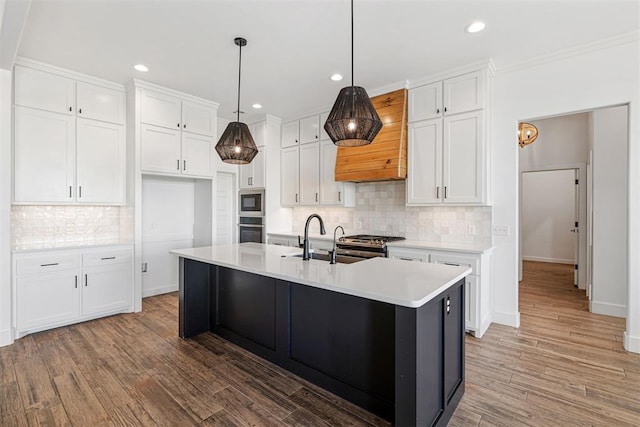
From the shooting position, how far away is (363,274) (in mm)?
2010

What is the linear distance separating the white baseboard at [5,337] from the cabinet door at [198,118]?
9.59 feet

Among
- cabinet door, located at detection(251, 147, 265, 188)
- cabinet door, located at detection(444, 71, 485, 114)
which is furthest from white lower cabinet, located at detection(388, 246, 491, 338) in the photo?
cabinet door, located at detection(251, 147, 265, 188)

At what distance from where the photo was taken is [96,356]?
2771mm

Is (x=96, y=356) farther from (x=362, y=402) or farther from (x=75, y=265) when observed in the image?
(x=362, y=402)

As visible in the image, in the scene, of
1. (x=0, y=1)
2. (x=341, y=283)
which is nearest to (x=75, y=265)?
(x=0, y=1)

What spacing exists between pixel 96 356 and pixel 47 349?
576 millimetres

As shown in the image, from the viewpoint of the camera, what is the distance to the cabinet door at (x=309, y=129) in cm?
498

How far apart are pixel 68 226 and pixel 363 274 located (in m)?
3.86

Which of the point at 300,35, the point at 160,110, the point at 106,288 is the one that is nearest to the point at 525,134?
the point at 300,35

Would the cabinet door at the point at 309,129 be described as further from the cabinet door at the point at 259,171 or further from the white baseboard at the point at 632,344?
the white baseboard at the point at 632,344

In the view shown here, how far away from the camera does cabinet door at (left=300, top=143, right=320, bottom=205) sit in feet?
16.3

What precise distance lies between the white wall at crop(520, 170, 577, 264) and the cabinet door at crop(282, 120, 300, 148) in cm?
566

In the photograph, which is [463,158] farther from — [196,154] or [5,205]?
[5,205]

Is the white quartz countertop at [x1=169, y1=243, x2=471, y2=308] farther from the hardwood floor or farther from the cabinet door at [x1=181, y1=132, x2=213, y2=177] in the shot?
the cabinet door at [x1=181, y1=132, x2=213, y2=177]
